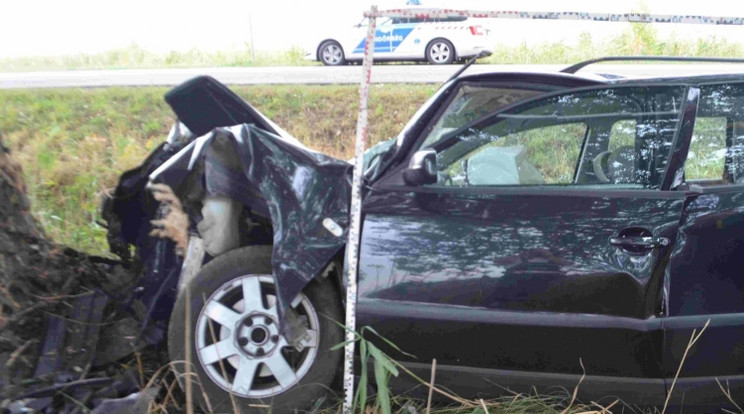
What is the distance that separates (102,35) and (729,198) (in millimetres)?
23309

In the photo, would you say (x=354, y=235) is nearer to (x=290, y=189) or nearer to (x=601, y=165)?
(x=290, y=189)

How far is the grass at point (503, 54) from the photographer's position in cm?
1400

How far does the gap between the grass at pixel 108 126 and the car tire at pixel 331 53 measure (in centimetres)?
591

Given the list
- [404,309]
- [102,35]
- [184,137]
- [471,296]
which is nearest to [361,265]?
[404,309]

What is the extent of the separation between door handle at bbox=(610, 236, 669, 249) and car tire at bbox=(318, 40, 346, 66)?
49.2 feet

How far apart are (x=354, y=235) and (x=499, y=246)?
0.60 m

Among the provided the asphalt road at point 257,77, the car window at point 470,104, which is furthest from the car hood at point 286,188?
the asphalt road at point 257,77

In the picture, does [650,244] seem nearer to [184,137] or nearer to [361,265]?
[361,265]

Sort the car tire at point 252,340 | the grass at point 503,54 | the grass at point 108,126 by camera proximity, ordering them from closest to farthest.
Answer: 1. the car tire at point 252,340
2. the grass at point 108,126
3. the grass at point 503,54

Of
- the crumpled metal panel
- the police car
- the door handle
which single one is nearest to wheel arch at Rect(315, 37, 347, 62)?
the police car

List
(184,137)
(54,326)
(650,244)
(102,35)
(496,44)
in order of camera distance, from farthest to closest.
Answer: (102,35), (496,44), (184,137), (54,326), (650,244)

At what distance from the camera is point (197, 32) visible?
24.8 meters

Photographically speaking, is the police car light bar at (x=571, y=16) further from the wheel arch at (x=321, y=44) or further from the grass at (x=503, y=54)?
the wheel arch at (x=321, y=44)

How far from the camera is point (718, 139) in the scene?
332 centimetres
